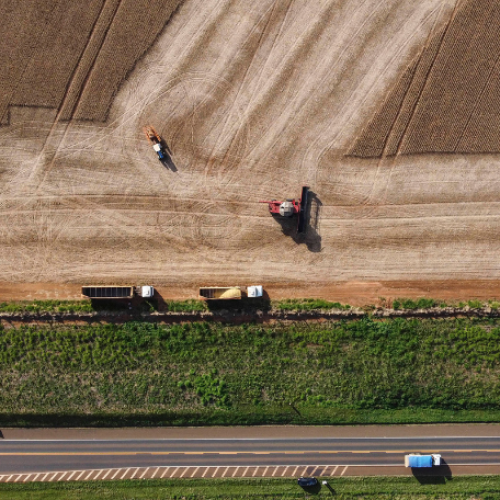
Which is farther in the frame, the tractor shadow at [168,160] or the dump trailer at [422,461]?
the tractor shadow at [168,160]

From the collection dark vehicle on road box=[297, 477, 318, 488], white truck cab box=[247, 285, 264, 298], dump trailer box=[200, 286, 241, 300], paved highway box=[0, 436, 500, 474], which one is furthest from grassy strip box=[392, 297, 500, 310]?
dark vehicle on road box=[297, 477, 318, 488]

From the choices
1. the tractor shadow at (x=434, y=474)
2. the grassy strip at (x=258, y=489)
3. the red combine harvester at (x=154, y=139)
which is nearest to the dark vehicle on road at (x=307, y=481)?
the grassy strip at (x=258, y=489)

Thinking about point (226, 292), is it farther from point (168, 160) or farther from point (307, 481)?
point (307, 481)

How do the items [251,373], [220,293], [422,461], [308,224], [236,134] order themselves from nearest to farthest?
[422,461] < [220,293] < [251,373] < [236,134] < [308,224]

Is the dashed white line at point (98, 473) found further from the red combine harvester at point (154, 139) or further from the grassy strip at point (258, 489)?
the red combine harvester at point (154, 139)

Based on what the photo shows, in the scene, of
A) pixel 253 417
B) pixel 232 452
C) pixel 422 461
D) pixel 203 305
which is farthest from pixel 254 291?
pixel 422 461

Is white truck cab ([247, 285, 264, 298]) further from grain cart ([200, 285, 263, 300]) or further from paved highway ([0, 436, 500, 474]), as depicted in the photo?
paved highway ([0, 436, 500, 474])

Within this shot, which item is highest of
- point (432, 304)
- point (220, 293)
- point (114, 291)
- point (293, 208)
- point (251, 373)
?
point (293, 208)
